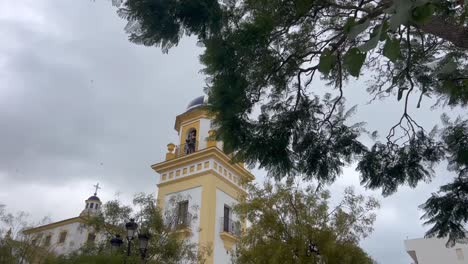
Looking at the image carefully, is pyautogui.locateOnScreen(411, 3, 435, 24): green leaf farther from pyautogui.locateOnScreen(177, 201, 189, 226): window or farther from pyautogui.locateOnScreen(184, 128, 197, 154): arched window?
pyautogui.locateOnScreen(184, 128, 197, 154): arched window

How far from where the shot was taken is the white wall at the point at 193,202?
17.4 metres

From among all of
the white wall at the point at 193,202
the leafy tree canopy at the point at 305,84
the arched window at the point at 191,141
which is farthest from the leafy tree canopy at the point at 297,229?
the arched window at the point at 191,141

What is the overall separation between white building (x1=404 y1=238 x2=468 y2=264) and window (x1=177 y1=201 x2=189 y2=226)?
16.6 metres

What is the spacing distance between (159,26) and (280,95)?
2041 mm

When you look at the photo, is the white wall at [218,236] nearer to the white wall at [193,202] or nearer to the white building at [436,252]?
the white wall at [193,202]

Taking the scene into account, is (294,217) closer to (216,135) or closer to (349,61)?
(216,135)

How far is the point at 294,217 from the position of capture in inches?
389

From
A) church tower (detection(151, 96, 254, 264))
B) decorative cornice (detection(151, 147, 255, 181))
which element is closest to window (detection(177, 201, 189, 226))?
church tower (detection(151, 96, 254, 264))

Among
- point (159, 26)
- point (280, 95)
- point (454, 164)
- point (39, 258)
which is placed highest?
point (39, 258)

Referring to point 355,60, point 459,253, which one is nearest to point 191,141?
point 459,253

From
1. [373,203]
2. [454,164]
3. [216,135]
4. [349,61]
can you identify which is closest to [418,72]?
[454,164]

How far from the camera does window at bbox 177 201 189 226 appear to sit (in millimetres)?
15830

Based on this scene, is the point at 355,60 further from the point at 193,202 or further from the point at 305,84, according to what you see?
the point at 193,202

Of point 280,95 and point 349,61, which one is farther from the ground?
point 280,95
